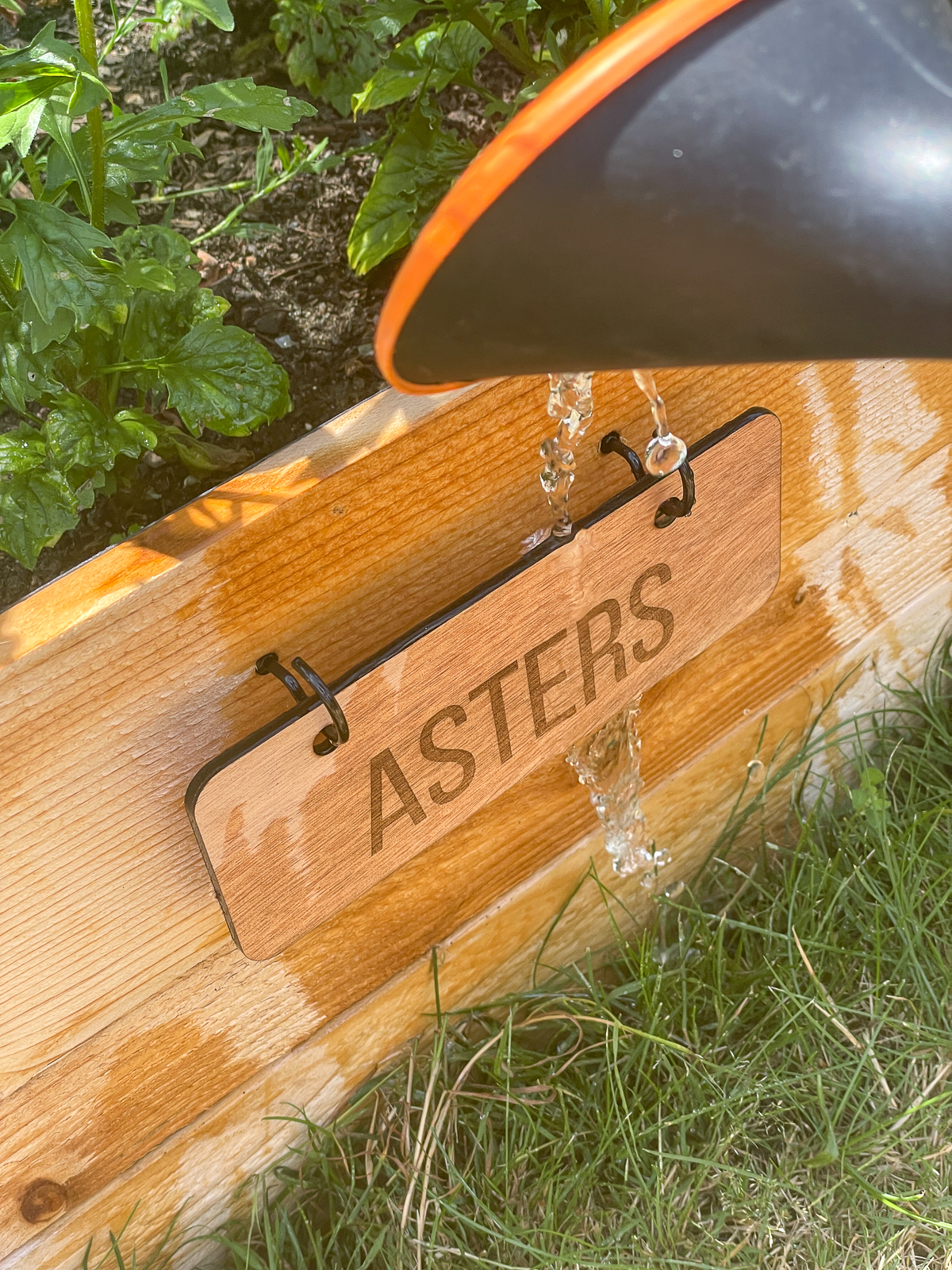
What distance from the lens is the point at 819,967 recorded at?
41.1 inches

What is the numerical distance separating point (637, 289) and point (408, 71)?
1.87 feet

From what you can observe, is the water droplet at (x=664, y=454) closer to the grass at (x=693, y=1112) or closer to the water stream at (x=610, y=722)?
the water stream at (x=610, y=722)

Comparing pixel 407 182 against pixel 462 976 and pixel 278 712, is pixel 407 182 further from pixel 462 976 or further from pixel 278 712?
pixel 462 976

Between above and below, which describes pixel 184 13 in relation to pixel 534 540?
above

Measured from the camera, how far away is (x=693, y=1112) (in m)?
0.96

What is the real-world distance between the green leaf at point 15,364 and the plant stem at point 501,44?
379 millimetres

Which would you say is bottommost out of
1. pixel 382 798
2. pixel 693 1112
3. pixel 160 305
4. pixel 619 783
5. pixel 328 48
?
pixel 693 1112

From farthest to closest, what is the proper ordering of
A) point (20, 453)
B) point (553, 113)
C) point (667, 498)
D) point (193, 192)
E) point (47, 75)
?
1. point (193, 192)
2. point (667, 498)
3. point (20, 453)
4. point (47, 75)
5. point (553, 113)

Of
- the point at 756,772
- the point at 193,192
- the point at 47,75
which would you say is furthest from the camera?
the point at 756,772

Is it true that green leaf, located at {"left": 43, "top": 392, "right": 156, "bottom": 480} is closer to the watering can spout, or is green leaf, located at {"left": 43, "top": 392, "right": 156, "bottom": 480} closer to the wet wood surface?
the wet wood surface

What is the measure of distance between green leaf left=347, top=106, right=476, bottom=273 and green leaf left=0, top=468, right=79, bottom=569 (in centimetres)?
31

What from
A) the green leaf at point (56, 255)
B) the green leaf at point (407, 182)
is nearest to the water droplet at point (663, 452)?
the green leaf at point (407, 182)

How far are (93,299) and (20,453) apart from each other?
0.12m

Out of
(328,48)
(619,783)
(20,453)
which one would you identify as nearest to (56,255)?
(20,453)
